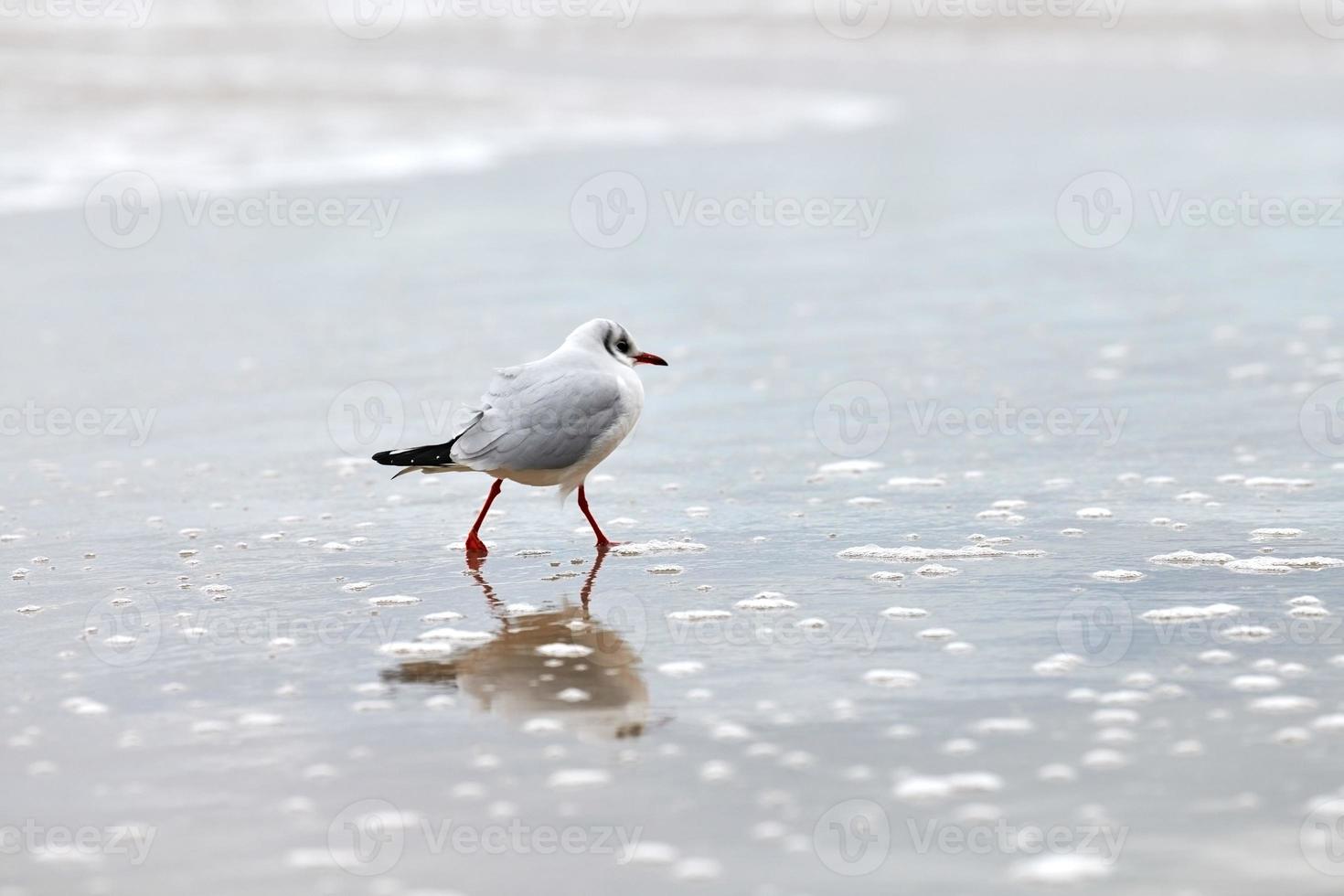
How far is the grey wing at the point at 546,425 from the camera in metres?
5.97

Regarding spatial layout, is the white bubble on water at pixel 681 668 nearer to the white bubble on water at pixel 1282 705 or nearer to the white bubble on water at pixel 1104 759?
the white bubble on water at pixel 1104 759

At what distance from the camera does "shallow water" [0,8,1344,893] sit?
3670mm

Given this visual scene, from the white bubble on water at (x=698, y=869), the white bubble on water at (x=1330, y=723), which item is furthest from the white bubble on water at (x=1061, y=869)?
the white bubble on water at (x=1330, y=723)

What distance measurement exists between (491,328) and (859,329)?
2163 millimetres

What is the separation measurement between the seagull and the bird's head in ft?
0.19

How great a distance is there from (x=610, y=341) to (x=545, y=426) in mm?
499

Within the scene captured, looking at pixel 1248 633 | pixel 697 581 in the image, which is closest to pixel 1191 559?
pixel 1248 633

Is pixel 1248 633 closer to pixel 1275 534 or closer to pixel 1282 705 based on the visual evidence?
pixel 1282 705

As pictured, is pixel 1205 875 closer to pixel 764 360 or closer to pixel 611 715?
pixel 611 715

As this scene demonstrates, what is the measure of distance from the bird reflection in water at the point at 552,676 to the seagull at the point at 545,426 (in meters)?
0.84

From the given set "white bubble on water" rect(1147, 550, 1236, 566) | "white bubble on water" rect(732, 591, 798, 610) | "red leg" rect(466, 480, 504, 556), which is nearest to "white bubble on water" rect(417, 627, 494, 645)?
"white bubble on water" rect(732, 591, 798, 610)

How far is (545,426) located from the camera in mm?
5988

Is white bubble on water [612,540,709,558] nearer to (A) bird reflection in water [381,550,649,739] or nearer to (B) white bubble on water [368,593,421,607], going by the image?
(A) bird reflection in water [381,550,649,739]

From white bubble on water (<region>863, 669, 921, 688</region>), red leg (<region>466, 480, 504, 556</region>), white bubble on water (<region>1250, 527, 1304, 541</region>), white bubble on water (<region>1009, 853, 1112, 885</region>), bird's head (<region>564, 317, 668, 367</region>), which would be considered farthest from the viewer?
bird's head (<region>564, 317, 668, 367</region>)
